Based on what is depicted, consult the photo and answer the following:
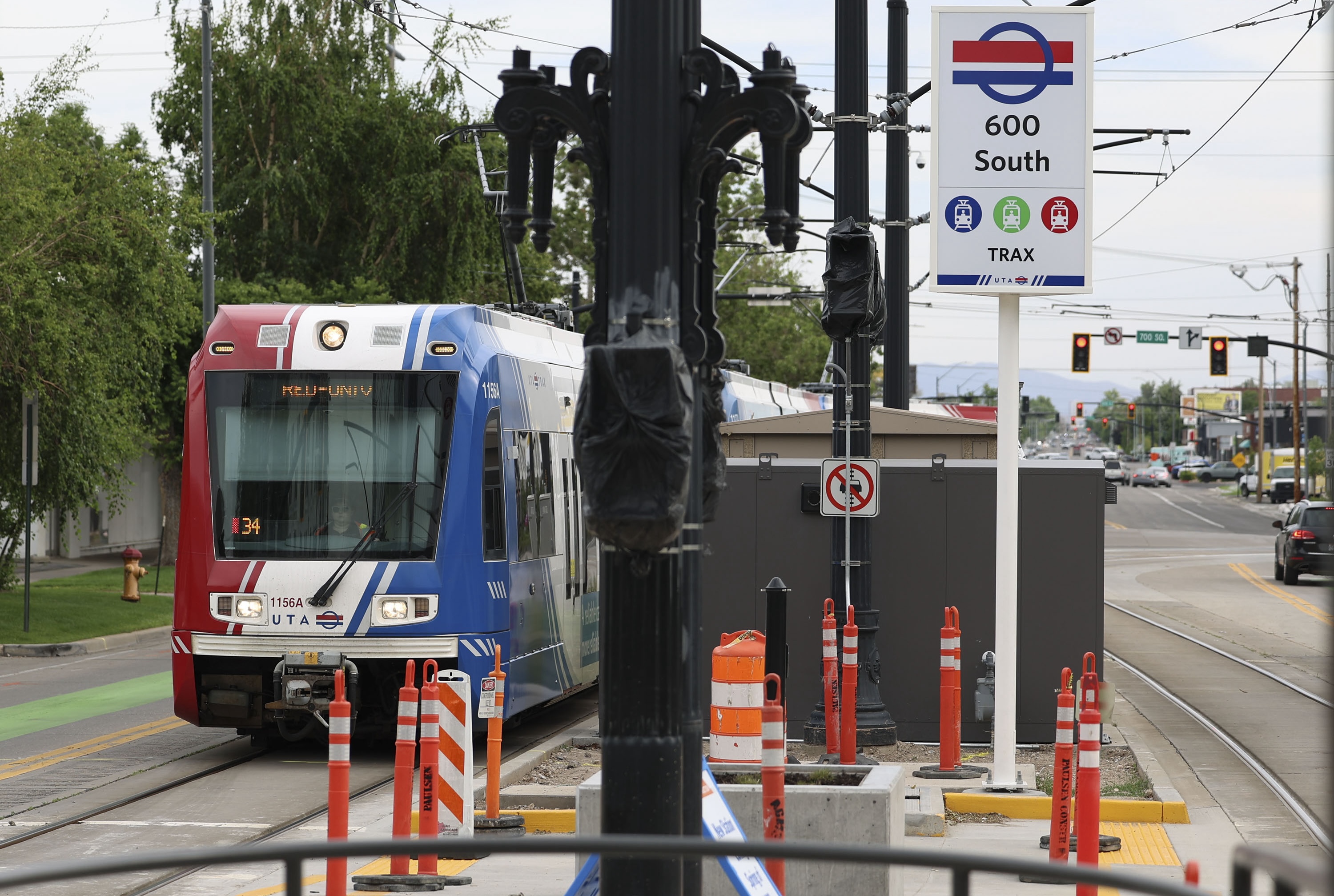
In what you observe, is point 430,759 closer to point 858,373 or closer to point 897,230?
point 858,373

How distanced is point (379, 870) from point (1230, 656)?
51.1ft

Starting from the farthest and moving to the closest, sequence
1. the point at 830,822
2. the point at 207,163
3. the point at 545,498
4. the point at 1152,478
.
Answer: the point at 1152,478
the point at 207,163
the point at 545,498
the point at 830,822

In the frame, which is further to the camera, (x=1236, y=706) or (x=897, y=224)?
(x=1236, y=706)

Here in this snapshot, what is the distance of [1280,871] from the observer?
2.76 meters

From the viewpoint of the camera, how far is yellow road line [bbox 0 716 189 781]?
12.1 meters

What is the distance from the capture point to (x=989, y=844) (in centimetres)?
915

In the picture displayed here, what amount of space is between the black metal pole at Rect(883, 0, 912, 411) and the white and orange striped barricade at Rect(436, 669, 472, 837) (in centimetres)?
537

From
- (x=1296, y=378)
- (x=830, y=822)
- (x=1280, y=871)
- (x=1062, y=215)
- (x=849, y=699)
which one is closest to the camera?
(x=1280, y=871)

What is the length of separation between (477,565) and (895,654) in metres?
3.39

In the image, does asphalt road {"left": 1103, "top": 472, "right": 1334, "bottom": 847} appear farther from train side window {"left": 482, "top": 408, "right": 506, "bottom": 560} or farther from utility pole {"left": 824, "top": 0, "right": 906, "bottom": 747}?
train side window {"left": 482, "top": 408, "right": 506, "bottom": 560}

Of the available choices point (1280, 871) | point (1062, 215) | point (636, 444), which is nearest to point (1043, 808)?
point (1062, 215)

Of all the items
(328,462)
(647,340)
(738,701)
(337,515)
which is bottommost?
(738,701)

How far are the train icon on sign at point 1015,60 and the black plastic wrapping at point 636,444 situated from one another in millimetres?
6564

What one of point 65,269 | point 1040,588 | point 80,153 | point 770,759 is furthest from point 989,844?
point 80,153
